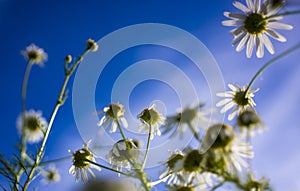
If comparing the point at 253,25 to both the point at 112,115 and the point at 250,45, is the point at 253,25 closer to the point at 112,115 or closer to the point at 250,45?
the point at 250,45

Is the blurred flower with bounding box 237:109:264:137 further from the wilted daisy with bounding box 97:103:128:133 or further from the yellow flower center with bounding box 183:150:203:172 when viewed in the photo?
the wilted daisy with bounding box 97:103:128:133

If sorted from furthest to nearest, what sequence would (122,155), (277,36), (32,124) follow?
(32,124), (277,36), (122,155)

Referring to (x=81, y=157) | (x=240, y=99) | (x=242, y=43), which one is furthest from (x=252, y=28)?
(x=81, y=157)

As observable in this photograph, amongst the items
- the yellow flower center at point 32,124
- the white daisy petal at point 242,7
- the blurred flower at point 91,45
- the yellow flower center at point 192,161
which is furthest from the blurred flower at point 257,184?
the yellow flower center at point 32,124

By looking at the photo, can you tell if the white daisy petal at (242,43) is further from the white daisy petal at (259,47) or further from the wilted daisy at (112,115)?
the wilted daisy at (112,115)

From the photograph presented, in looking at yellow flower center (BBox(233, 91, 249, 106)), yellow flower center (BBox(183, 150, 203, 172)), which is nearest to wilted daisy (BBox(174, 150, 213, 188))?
yellow flower center (BBox(183, 150, 203, 172))

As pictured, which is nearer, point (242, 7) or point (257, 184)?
point (257, 184)
